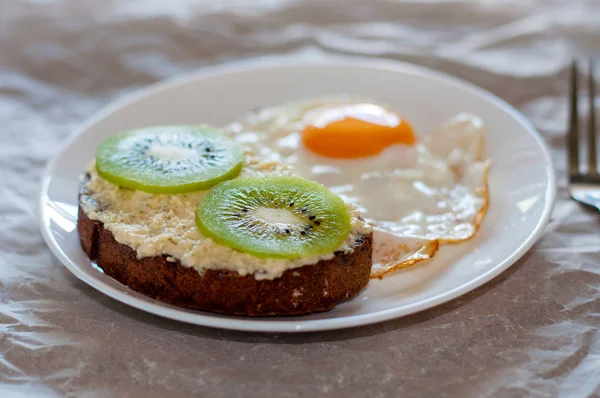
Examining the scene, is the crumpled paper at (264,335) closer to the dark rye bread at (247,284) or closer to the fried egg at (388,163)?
the dark rye bread at (247,284)

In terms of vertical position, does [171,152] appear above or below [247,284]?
above

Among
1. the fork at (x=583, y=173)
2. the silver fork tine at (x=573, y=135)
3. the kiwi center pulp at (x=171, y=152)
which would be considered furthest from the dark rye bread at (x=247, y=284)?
the silver fork tine at (x=573, y=135)

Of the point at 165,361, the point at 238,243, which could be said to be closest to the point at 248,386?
the point at 165,361

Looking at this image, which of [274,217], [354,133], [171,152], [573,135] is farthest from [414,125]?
[274,217]

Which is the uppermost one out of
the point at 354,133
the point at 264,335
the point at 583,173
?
the point at 354,133

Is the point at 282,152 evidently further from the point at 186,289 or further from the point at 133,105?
the point at 186,289

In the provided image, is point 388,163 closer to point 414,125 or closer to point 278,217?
point 414,125

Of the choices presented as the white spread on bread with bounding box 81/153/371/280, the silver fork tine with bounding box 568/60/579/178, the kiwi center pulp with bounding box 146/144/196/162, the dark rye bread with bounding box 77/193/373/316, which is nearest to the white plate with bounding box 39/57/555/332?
the dark rye bread with bounding box 77/193/373/316
